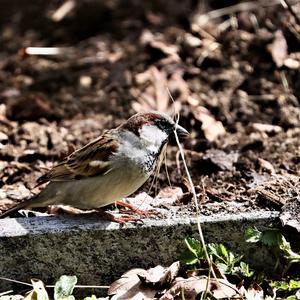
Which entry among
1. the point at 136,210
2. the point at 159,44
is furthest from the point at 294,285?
the point at 159,44

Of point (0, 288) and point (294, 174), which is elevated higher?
point (294, 174)

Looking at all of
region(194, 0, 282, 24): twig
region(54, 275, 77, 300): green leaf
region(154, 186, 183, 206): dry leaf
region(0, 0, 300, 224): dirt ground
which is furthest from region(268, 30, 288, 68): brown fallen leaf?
region(54, 275, 77, 300): green leaf

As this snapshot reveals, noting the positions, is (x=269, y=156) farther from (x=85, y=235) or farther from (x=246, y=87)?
(x=85, y=235)

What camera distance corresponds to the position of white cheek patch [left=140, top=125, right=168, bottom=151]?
362 centimetres

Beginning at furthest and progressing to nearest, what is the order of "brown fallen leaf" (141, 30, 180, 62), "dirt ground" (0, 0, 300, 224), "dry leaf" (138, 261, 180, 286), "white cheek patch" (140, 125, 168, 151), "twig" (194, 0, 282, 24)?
"twig" (194, 0, 282, 24), "brown fallen leaf" (141, 30, 180, 62), "dirt ground" (0, 0, 300, 224), "white cheek patch" (140, 125, 168, 151), "dry leaf" (138, 261, 180, 286)

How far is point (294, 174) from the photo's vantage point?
13.1 feet

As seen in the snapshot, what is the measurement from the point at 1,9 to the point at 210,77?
2467 mm

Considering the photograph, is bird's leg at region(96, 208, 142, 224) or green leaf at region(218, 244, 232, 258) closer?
green leaf at region(218, 244, 232, 258)

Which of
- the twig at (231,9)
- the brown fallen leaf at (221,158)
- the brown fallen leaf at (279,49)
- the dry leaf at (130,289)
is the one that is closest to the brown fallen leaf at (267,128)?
the brown fallen leaf at (221,158)

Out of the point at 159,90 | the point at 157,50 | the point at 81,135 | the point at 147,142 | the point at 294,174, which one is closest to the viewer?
the point at 147,142

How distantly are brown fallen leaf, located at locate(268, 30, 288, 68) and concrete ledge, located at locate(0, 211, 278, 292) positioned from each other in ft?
6.95

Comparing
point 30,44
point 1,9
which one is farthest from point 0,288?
point 1,9

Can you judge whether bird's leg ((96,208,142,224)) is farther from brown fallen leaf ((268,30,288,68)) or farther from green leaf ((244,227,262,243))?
brown fallen leaf ((268,30,288,68))

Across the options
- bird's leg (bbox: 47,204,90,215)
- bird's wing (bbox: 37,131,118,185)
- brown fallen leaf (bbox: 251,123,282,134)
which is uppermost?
bird's wing (bbox: 37,131,118,185)
